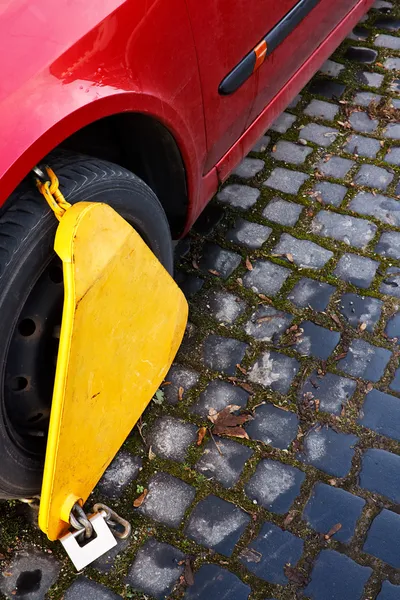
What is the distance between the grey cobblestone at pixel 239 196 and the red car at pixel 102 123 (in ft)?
1.51

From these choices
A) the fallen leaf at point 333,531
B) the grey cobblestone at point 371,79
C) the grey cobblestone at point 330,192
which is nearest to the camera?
the fallen leaf at point 333,531

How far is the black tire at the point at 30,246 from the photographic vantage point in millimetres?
1700

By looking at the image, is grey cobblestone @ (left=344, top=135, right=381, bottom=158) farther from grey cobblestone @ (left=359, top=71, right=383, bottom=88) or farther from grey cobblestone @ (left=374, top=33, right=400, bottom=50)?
grey cobblestone @ (left=374, top=33, right=400, bottom=50)

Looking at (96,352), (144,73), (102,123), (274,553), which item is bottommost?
(274,553)

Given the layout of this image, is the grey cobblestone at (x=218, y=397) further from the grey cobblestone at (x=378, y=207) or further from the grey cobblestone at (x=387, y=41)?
the grey cobblestone at (x=387, y=41)

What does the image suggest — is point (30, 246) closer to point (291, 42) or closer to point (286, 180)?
point (291, 42)

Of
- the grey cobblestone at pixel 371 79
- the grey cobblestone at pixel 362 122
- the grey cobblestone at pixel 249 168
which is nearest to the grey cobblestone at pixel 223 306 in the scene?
the grey cobblestone at pixel 249 168

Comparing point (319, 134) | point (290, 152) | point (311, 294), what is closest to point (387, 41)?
point (319, 134)

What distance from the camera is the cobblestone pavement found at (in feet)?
6.77

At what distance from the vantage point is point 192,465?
2301 millimetres

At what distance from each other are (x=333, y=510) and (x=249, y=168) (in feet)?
5.73

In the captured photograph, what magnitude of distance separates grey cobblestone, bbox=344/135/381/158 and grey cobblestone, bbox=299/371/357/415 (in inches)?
52.7

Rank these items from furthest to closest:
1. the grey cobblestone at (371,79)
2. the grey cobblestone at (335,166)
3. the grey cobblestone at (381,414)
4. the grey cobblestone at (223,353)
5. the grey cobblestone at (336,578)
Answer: the grey cobblestone at (371,79) < the grey cobblestone at (335,166) < the grey cobblestone at (223,353) < the grey cobblestone at (381,414) < the grey cobblestone at (336,578)

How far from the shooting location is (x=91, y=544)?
2.06 meters
